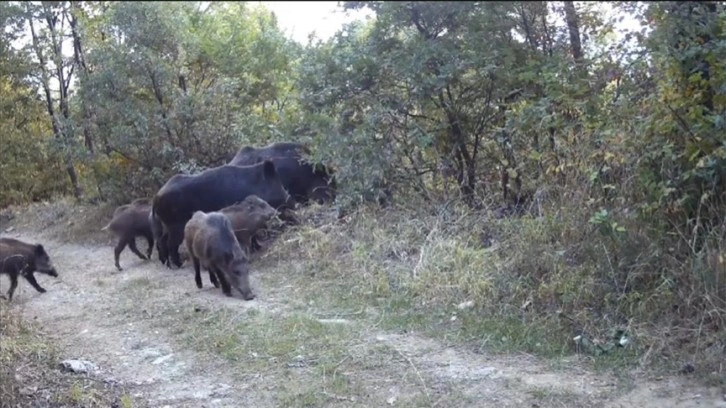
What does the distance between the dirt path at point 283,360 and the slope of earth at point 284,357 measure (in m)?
0.01

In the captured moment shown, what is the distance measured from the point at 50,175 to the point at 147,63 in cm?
230

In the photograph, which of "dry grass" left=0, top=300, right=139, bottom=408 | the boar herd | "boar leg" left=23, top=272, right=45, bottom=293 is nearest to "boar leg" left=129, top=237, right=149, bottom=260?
the boar herd

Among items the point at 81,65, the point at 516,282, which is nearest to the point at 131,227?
the point at 81,65

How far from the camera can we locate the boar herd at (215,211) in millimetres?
9148

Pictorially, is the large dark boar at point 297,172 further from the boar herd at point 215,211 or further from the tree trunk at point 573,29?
the tree trunk at point 573,29

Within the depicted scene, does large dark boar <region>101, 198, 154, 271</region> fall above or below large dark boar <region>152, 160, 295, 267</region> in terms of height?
below

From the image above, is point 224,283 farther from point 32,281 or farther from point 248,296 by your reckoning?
point 32,281

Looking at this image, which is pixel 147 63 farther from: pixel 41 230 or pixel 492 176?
pixel 492 176

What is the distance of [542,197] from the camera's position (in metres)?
8.15

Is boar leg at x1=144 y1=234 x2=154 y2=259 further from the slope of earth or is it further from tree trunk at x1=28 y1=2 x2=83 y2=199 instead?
tree trunk at x1=28 y1=2 x2=83 y2=199

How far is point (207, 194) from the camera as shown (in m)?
10.8

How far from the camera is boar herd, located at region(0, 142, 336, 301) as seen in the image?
30.0 feet

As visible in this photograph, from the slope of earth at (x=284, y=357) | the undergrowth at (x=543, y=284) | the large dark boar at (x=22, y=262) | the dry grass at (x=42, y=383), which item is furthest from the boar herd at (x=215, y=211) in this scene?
the dry grass at (x=42, y=383)

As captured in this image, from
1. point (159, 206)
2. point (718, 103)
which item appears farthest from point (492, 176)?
point (159, 206)
